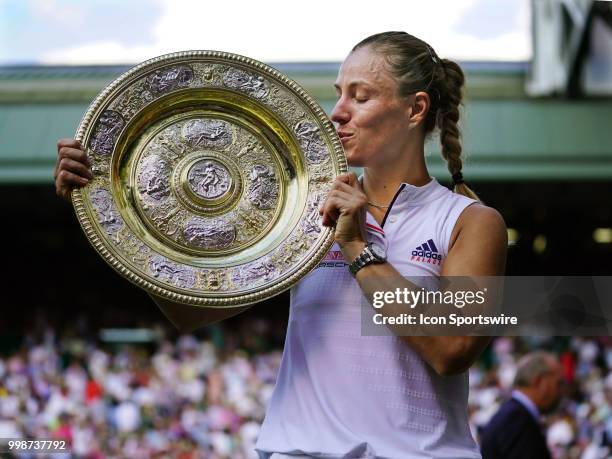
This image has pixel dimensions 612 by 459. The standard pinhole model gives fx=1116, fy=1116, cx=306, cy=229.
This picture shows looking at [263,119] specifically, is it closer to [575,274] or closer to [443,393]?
[443,393]

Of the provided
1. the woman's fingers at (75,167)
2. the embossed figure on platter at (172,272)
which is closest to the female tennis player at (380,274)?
the woman's fingers at (75,167)

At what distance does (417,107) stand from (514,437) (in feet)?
10.0

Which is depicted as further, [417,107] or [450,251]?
[417,107]

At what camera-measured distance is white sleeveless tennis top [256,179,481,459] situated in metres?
1.85

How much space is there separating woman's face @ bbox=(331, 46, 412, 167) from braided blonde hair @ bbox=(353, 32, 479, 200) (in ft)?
0.08

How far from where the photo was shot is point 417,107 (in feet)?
6.73

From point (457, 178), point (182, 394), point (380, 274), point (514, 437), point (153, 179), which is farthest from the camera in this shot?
point (182, 394)

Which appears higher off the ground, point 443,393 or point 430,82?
point 430,82

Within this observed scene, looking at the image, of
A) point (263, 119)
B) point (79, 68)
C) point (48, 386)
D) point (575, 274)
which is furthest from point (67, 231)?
point (263, 119)

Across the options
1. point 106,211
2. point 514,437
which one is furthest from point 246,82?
point 514,437

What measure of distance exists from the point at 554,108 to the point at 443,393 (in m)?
10.7

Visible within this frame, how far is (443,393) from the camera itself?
1.89 m

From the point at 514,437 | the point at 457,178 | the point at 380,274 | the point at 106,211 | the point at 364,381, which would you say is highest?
the point at 457,178

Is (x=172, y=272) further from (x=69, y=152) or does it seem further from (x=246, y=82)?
(x=246, y=82)
